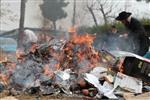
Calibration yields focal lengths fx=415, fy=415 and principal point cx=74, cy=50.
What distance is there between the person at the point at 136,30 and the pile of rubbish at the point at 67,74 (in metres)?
0.61

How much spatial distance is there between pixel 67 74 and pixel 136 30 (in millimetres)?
2097

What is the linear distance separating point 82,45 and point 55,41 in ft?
2.51

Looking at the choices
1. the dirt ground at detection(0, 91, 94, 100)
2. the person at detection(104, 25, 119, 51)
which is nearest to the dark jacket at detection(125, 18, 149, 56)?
the dirt ground at detection(0, 91, 94, 100)

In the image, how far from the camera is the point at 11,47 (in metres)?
25.0

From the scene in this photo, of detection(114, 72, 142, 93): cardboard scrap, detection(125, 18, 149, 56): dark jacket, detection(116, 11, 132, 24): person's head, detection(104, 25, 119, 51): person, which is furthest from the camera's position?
detection(104, 25, 119, 51): person

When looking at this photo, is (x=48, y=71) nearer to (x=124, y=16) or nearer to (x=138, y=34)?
(x=124, y=16)

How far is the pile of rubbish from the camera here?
9.58 metres

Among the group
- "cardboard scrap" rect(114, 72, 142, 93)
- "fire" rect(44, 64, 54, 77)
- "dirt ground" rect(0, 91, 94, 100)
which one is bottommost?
"dirt ground" rect(0, 91, 94, 100)

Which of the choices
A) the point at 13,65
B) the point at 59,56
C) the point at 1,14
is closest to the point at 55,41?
the point at 59,56

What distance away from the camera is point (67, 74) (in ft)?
33.2

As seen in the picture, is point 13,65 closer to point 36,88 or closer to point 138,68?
point 36,88

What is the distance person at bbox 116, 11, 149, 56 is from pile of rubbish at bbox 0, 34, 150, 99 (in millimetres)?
608

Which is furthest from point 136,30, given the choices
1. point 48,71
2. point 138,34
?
point 48,71

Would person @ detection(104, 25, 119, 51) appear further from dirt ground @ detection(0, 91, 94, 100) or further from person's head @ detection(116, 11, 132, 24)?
dirt ground @ detection(0, 91, 94, 100)
